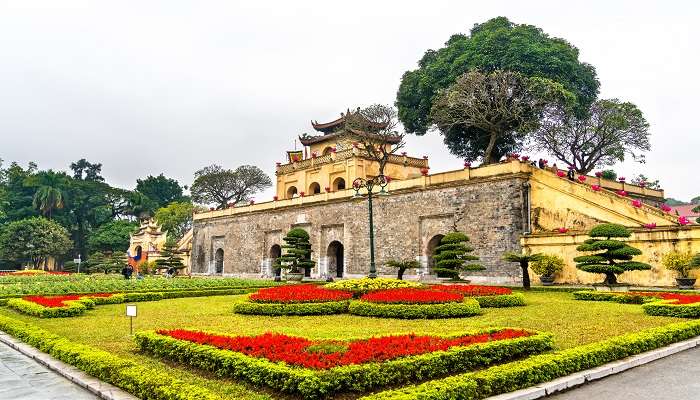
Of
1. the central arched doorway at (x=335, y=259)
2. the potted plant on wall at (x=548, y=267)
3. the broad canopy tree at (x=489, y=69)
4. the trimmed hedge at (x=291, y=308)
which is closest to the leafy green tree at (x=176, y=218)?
the central arched doorway at (x=335, y=259)

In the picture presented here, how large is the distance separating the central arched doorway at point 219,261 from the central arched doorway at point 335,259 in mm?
13186

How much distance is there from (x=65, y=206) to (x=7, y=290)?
1944 inches

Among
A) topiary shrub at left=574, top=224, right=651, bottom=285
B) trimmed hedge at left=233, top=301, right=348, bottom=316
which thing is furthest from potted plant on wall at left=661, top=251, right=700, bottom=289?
trimmed hedge at left=233, top=301, right=348, bottom=316

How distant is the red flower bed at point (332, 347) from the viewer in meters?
5.92

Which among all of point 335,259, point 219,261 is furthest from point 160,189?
point 335,259

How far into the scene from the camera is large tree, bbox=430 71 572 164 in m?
29.5

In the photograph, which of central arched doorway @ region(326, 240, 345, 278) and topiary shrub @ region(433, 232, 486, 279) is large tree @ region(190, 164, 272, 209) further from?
topiary shrub @ region(433, 232, 486, 279)

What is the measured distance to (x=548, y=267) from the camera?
21.8m

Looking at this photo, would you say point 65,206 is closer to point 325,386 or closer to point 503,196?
point 503,196

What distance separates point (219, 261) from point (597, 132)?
2957 cm

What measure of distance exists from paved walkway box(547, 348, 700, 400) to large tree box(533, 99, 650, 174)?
26.3 metres

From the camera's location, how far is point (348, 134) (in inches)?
1692

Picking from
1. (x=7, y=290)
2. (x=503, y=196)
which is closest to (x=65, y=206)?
(x=7, y=290)

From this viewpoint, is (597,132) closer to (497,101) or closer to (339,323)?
(497,101)
